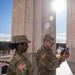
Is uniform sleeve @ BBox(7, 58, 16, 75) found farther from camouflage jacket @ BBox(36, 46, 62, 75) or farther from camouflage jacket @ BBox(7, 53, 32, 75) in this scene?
camouflage jacket @ BBox(36, 46, 62, 75)

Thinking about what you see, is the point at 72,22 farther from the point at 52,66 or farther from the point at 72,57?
the point at 52,66

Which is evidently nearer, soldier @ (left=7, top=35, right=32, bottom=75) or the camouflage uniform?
soldier @ (left=7, top=35, right=32, bottom=75)

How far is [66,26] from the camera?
512 inches

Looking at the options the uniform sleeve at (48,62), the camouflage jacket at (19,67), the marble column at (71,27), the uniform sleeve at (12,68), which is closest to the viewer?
the camouflage jacket at (19,67)

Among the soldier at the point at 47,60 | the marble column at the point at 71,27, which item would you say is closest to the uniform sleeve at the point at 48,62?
the soldier at the point at 47,60

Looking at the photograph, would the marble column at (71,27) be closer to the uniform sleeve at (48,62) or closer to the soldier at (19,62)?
the uniform sleeve at (48,62)

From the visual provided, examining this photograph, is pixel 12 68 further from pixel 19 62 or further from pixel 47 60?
pixel 47 60

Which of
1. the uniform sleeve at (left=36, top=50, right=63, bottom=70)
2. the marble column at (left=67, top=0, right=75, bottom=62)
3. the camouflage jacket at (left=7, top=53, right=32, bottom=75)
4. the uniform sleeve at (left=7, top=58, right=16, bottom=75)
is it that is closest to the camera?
the camouflage jacket at (left=7, top=53, right=32, bottom=75)

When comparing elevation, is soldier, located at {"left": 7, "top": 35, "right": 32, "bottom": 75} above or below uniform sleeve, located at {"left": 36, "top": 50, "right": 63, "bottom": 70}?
above

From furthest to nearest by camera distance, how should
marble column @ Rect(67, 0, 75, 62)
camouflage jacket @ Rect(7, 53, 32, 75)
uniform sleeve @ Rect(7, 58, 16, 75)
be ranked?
marble column @ Rect(67, 0, 75, 62) → uniform sleeve @ Rect(7, 58, 16, 75) → camouflage jacket @ Rect(7, 53, 32, 75)

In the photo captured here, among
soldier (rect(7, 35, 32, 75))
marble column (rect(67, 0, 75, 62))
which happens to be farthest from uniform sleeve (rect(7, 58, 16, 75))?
marble column (rect(67, 0, 75, 62))

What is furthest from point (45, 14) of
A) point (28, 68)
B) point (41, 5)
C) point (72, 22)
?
point (72, 22)

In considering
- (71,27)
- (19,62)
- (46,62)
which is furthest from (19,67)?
(71,27)

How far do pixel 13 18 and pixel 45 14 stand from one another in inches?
37.3
